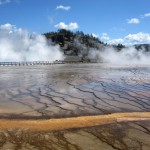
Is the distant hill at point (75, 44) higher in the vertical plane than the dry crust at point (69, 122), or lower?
higher

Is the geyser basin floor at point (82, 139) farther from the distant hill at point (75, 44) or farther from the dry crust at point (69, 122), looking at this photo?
the distant hill at point (75, 44)

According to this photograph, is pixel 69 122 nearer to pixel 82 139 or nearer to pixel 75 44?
pixel 82 139

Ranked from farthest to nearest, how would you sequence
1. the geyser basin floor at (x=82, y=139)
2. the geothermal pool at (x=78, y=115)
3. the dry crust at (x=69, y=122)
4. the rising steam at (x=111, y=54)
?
1. the rising steam at (x=111, y=54)
2. the dry crust at (x=69, y=122)
3. the geothermal pool at (x=78, y=115)
4. the geyser basin floor at (x=82, y=139)

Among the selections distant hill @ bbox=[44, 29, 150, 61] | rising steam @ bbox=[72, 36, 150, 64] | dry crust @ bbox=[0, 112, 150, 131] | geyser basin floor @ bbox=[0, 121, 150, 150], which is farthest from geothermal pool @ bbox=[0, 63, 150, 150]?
rising steam @ bbox=[72, 36, 150, 64]

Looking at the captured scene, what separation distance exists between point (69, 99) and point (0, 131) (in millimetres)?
4989

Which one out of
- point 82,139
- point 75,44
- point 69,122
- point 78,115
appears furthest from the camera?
point 75,44

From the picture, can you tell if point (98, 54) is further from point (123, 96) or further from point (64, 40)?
point (123, 96)

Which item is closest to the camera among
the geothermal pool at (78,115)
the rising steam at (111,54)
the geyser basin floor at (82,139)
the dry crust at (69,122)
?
the geyser basin floor at (82,139)

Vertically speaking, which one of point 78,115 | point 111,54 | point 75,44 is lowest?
point 111,54

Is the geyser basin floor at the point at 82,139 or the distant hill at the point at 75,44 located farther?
the distant hill at the point at 75,44

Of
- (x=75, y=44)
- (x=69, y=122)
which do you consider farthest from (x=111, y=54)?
(x=69, y=122)

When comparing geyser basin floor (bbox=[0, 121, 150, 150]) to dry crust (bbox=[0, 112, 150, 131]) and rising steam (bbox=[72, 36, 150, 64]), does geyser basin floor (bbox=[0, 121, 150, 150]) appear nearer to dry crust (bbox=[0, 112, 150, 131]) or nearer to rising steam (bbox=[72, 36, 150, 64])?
dry crust (bbox=[0, 112, 150, 131])

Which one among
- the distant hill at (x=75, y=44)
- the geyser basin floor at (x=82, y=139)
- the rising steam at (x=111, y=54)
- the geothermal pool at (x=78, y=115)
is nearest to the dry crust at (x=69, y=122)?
the geothermal pool at (x=78, y=115)

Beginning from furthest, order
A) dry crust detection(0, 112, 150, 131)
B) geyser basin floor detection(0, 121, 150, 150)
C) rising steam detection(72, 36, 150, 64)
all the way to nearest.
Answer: rising steam detection(72, 36, 150, 64) < dry crust detection(0, 112, 150, 131) < geyser basin floor detection(0, 121, 150, 150)
